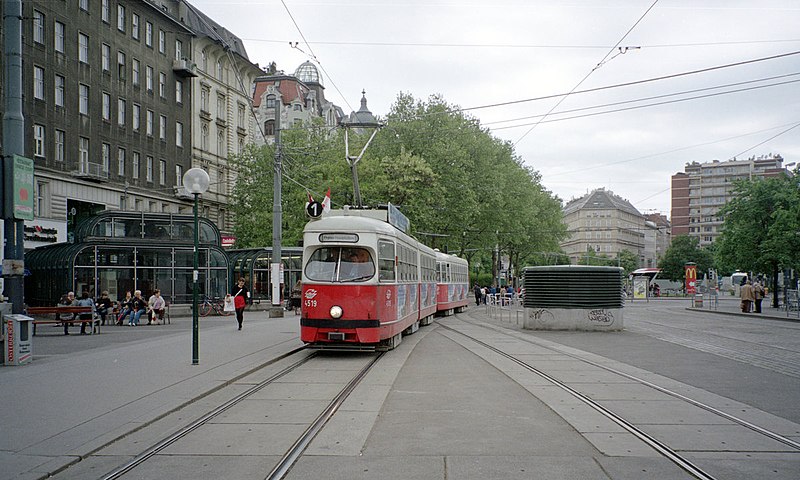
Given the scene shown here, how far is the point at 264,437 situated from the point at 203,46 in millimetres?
51654

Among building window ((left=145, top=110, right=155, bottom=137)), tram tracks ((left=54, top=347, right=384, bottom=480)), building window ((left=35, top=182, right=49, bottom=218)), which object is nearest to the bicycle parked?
building window ((left=35, top=182, right=49, bottom=218))

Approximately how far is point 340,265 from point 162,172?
37.2 m

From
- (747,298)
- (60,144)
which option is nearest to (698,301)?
(747,298)

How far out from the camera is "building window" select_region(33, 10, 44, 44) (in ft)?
122

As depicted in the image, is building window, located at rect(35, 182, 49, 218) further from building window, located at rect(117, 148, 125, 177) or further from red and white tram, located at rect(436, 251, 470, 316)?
red and white tram, located at rect(436, 251, 470, 316)

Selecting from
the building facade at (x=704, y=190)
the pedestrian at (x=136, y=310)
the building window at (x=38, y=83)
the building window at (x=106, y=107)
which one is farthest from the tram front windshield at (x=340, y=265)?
the building facade at (x=704, y=190)

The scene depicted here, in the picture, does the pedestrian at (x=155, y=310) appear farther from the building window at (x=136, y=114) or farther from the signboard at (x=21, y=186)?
the building window at (x=136, y=114)

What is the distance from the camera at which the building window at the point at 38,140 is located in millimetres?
37219

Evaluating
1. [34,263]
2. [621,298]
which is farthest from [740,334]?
[34,263]

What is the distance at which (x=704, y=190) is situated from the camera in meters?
145

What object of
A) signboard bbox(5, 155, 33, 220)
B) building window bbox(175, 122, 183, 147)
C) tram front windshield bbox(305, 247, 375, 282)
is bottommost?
tram front windshield bbox(305, 247, 375, 282)

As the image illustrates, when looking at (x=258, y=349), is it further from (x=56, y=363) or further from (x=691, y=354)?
(x=691, y=354)

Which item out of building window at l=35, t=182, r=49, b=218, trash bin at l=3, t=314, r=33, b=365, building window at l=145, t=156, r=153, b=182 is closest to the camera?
trash bin at l=3, t=314, r=33, b=365

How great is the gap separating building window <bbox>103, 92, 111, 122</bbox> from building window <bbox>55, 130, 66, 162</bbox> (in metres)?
4.14
